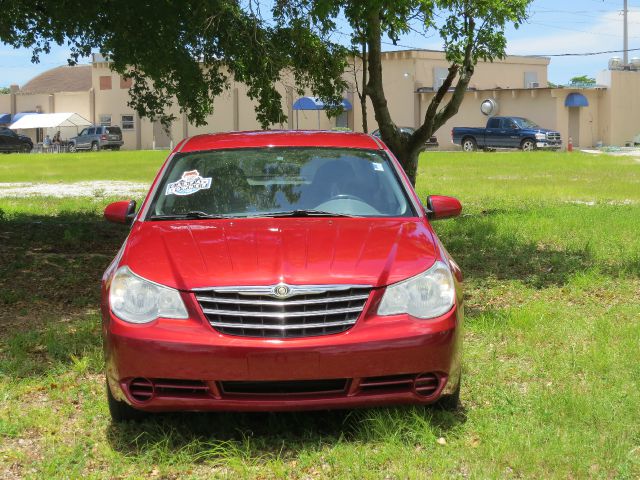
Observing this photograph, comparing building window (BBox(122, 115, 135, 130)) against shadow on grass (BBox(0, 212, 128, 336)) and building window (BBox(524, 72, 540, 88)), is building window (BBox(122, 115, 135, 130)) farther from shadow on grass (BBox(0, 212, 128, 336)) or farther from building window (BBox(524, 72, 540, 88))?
shadow on grass (BBox(0, 212, 128, 336))

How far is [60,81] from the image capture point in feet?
229

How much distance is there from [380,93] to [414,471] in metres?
9.23

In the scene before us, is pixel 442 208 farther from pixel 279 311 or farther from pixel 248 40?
pixel 248 40

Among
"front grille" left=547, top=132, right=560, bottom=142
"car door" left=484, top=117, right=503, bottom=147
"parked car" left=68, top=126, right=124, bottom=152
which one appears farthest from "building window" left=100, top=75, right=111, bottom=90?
"front grille" left=547, top=132, right=560, bottom=142

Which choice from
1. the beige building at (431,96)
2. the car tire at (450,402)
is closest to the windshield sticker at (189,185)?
the car tire at (450,402)

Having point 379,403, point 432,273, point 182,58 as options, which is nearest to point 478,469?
point 379,403

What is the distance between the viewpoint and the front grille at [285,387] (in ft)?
13.6

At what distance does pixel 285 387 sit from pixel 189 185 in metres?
1.77

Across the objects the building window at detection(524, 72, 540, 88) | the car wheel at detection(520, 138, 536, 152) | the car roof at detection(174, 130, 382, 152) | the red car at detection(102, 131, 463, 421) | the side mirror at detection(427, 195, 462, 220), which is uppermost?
the building window at detection(524, 72, 540, 88)

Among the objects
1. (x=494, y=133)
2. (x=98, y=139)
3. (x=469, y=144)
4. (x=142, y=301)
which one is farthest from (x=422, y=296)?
(x=98, y=139)

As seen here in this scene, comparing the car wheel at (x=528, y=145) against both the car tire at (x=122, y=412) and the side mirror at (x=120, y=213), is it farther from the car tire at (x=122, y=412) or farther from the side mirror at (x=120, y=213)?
the car tire at (x=122, y=412)

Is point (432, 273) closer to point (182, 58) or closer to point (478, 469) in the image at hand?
point (478, 469)

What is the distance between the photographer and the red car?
4.06 m

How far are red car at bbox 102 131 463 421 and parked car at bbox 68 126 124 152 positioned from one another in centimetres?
5343
